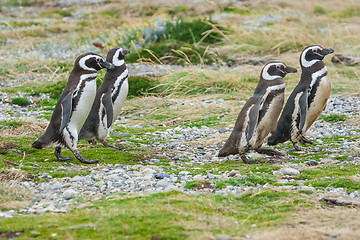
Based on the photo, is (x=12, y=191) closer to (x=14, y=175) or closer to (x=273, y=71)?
(x=14, y=175)

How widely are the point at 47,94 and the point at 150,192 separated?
22.6 ft

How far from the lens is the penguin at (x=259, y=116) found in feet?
19.9

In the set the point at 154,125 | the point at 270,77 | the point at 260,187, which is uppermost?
the point at 270,77

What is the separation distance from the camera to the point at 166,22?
615 inches

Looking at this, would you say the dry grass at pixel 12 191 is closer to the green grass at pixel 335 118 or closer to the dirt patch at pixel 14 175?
the dirt patch at pixel 14 175

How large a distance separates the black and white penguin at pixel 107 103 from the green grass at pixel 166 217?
8.46ft

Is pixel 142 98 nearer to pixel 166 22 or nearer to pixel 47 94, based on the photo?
pixel 47 94

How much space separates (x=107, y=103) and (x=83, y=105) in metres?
0.76

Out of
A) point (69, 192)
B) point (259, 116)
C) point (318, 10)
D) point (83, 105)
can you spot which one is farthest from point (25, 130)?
point (318, 10)

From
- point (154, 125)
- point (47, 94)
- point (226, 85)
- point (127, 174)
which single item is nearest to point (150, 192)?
point (127, 174)

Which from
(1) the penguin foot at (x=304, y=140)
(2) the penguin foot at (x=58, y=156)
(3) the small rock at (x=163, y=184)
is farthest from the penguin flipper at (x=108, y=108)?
(1) the penguin foot at (x=304, y=140)

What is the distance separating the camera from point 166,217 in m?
3.74

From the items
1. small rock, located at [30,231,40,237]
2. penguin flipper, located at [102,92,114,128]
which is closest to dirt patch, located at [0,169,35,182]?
small rock, located at [30,231,40,237]

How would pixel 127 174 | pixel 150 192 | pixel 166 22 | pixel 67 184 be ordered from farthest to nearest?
pixel 166 22 → pixel 127 174 → pixel 67 184 → pixel 150 192
